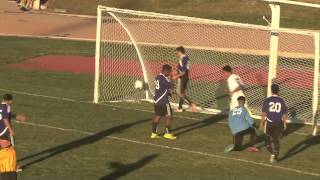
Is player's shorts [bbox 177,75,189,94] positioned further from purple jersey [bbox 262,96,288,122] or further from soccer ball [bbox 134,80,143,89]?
purple jersey [bbox 262,96,288,122]

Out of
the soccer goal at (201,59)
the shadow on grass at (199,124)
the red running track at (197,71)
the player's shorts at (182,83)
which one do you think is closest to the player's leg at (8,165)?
the shadow on grass at (199,124)

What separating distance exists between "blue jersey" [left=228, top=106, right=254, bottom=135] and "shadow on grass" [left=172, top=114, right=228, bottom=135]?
2.49 meters

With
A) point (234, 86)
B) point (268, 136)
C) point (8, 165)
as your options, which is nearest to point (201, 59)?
point (234, 86)

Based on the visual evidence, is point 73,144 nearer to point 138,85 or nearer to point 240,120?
point 240,120

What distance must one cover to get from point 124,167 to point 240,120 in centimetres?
294

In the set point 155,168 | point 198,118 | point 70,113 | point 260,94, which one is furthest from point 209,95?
point 155,168

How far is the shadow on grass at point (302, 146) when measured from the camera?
681 inches

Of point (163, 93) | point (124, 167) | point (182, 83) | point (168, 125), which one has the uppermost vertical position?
point (163, 93)

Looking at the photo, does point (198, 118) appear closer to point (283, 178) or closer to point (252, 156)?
point (252, 156)

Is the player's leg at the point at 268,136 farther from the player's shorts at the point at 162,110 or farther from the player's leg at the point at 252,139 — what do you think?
the player's shorts at the point at 162,110

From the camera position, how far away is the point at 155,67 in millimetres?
26656

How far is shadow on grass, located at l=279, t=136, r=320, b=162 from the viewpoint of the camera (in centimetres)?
1729

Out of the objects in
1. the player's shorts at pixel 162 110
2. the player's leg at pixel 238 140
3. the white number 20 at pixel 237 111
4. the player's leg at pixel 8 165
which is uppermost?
the white number 20 at pixel 237 111

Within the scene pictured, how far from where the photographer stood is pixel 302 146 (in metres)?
18.3
